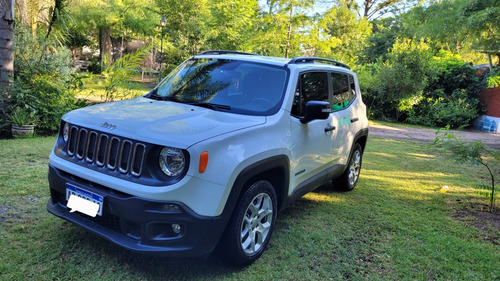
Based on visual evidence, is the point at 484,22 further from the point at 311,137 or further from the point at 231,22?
the point at 311,137

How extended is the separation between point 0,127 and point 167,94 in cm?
526

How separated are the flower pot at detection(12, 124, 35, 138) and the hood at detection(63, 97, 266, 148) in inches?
194

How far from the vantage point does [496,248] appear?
3.85m

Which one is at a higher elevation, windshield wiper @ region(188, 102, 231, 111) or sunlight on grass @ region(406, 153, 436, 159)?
windshield wiper @ region(188, 102, 231, 111)

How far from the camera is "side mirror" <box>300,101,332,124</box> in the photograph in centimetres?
341

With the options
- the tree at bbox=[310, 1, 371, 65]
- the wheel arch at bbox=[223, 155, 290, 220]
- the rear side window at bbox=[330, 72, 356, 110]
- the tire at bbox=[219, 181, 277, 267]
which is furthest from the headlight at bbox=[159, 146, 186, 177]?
the tree at bbox=[310, 1, 371, 65]

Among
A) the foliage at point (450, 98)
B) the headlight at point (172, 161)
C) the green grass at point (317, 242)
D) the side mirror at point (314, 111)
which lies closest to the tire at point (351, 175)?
the green grass at point (317, 242)

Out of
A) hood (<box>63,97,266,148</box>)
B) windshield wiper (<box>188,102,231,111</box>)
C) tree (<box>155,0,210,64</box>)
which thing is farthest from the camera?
tree (<box>155,0,210,64</box>)

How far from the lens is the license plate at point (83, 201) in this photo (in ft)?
8.50

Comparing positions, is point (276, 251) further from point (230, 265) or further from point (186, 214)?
point (186, 214)

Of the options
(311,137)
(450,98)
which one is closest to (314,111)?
(311,137)

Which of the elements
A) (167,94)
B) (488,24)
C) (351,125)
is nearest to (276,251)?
(167,94)

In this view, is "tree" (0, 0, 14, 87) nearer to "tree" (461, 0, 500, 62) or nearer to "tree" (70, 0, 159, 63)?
"tree" (461, 0, 500, 62)

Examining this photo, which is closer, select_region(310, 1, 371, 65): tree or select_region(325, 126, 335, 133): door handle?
select_region(325, 126, 335, 133): door handle
